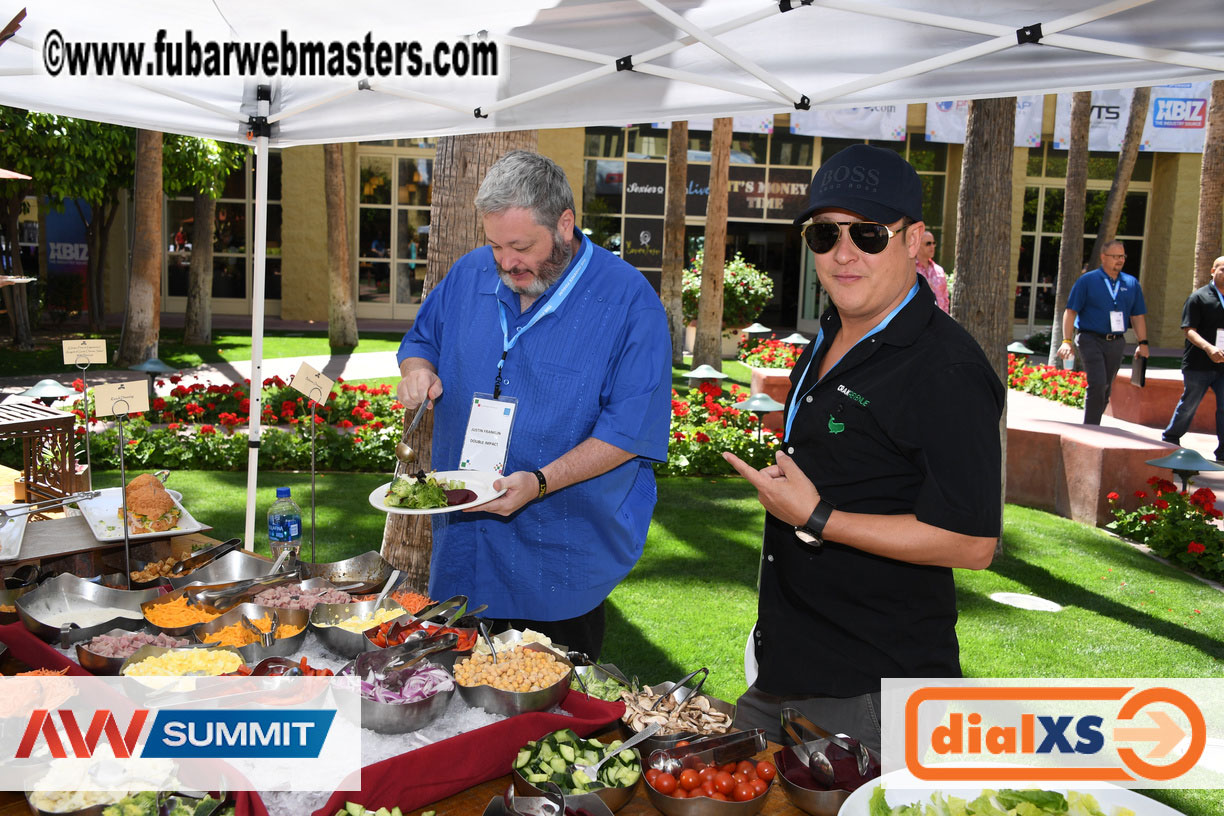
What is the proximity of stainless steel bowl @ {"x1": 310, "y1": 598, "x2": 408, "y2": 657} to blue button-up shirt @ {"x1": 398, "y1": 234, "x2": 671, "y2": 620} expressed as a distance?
0.36m

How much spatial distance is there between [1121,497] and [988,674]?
3231mm

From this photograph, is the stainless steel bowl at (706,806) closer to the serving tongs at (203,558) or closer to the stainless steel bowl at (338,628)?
the stainless steel bowl at (338,628)

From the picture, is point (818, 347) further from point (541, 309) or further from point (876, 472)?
point (541, 309)

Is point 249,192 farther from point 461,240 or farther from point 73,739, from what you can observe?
point 73,739

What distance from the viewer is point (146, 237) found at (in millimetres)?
10930

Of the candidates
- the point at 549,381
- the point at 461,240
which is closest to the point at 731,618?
the point at 461,240

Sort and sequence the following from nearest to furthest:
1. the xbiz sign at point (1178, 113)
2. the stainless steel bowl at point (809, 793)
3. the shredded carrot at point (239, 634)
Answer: the stainless steel bowl at point (809, 793) < the shredded carrot at point (239, 634) < the xbiz sign at point (1178, 113)

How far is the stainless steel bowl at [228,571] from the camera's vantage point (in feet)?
8.93

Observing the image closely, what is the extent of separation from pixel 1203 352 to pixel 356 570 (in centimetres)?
820

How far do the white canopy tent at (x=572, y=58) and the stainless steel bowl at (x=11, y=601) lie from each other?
110 centimetres

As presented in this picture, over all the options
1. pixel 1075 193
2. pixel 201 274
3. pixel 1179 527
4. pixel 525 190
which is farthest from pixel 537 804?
pixel 201 274

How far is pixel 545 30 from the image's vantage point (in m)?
3.02

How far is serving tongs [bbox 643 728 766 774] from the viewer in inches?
69.4

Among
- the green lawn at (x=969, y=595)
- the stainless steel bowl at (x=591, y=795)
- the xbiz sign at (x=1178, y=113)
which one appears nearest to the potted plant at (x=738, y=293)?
the green lawn at (x=969, y=595)
